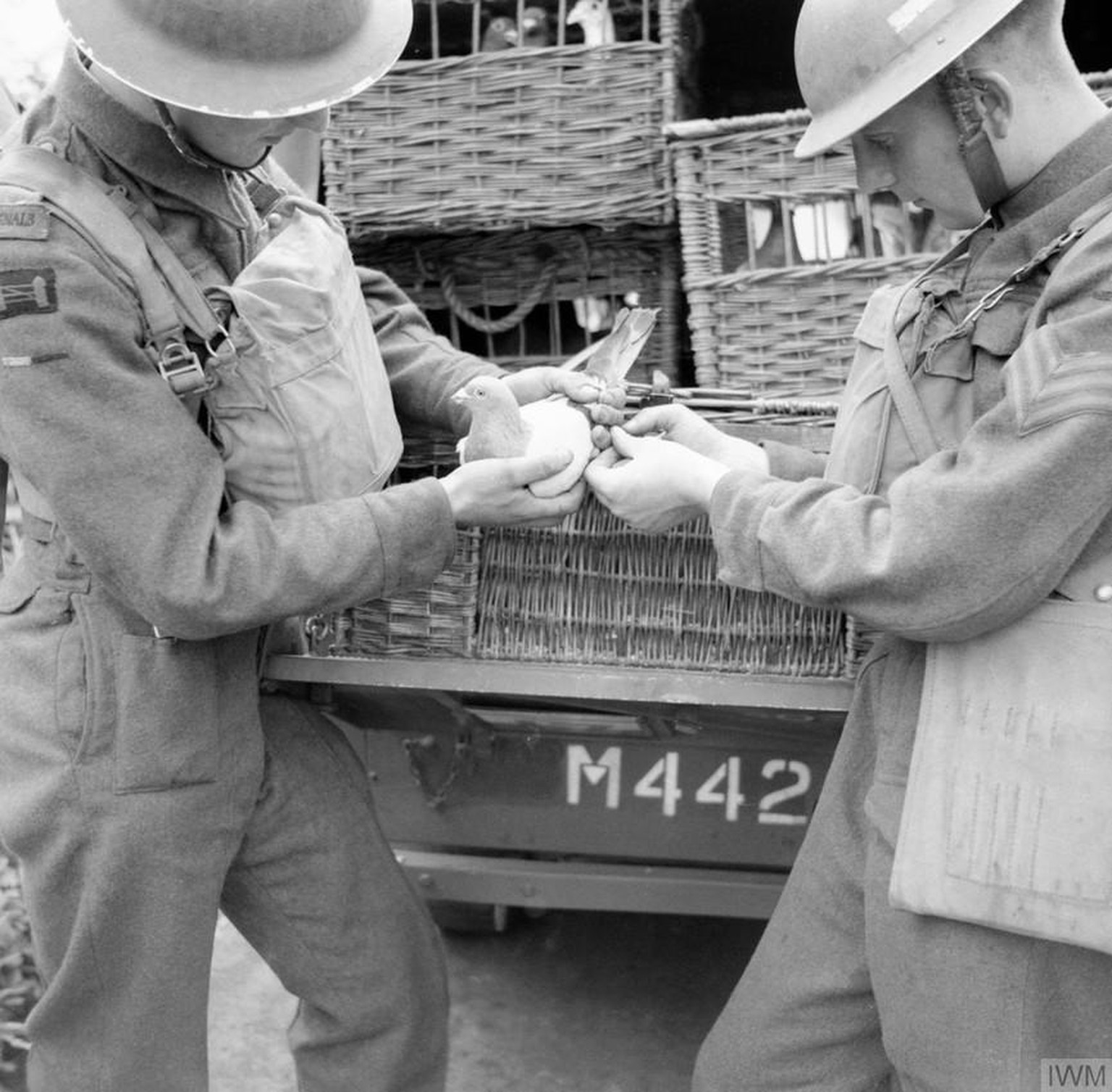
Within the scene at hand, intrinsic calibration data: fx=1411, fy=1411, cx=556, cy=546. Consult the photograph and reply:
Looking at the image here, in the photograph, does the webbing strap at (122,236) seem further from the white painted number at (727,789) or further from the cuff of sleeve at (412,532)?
the white painted number at (727,789)

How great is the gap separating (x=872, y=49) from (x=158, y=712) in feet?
4.25

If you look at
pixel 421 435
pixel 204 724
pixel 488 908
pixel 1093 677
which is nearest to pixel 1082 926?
pixel 1093 677

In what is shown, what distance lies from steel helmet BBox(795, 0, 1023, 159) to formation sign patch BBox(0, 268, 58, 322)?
39.1 inches

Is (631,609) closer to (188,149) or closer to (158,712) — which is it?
(158,712)

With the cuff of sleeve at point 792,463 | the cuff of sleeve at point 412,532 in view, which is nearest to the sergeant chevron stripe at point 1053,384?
the cuff of sleeve at point 792,463

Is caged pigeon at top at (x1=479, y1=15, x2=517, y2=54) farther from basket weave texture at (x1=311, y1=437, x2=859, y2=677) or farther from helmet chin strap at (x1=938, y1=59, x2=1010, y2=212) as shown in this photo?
helmet chin strap at (x1=938, y1=59, x2=1010, y2=212)

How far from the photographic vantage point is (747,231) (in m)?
2.83

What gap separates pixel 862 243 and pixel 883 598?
4.48ft

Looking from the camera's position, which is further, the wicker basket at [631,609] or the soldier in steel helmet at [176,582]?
the wicker basket at [631,609]

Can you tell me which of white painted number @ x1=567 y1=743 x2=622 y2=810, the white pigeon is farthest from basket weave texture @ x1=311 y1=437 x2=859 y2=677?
the white pigeon

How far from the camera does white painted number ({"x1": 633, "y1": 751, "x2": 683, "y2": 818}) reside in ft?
8.50

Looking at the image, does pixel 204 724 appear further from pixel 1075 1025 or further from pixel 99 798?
pixel 1075 1025

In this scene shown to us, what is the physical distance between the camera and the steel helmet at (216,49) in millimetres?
1800

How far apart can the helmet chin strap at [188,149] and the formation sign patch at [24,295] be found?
0.28 metres
